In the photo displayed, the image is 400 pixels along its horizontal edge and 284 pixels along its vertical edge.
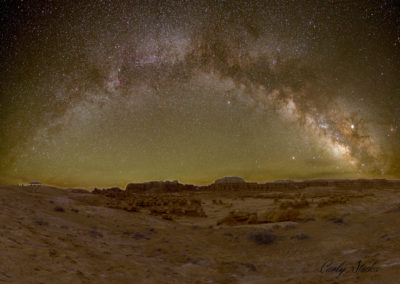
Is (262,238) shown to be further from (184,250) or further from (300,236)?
(184,250)

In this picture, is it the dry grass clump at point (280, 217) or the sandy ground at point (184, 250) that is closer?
the sandy ground at point (184, 250)

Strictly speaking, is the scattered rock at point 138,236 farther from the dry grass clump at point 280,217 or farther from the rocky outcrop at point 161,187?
the rocky outcrop at point 161,187

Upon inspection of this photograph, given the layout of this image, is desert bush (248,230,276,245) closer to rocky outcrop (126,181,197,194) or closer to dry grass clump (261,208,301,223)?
dry grass clump (261,208,301,223)

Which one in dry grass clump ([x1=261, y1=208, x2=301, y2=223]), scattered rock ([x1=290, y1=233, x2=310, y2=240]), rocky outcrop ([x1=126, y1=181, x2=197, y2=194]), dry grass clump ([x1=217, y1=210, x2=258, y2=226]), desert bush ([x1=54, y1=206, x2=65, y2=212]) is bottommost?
rocky outcrop ([x1=126, y1=181, x2=197, y2=194])

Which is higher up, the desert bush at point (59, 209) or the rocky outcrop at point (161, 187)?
the desert bush at point (59, 209)

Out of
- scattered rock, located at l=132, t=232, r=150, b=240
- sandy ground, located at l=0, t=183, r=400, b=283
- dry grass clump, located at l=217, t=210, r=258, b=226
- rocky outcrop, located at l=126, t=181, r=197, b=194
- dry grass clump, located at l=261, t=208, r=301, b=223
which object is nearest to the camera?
sandy ground, located at l=0, t=183, r=400, b=283

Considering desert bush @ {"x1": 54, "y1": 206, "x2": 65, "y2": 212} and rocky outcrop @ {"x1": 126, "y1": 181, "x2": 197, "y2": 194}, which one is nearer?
desert bush @ {"x1": 54, "y1": 206, "x2": 65, "y2": 212}

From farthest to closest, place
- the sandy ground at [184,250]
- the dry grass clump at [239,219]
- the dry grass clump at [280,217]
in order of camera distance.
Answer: the dry grass clump at [280,217] → the dry grass clump at [239,219] → the sandy ground at [184,250]

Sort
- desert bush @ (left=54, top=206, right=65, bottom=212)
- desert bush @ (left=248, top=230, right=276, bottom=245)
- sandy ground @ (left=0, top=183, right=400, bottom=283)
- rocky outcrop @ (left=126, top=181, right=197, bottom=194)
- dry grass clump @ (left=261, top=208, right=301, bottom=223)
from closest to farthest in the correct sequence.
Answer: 1. sandy ground @ (left=0, top=183, right=400, bottom=283)
2. desert bush @ (left=248, top=230, right=276, bottom=245)
3. desert bush @ (left=54, top=206, right=65, bottom=212)
4. dry grass clump @ (left=261, top=208, right=301, bottom=223)
5. rocky outcrop @ (left=126, top=181, right=197, bottom=194)

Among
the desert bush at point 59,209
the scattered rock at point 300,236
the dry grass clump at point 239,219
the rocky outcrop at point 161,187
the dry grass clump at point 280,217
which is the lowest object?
the rocky outcrop at point 161,187

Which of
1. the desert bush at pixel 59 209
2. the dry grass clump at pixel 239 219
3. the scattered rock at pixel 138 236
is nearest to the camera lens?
the scattered rock at pixel 138 236

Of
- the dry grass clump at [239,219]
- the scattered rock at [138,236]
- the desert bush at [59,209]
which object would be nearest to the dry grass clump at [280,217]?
the dry grass clump at [239,219]

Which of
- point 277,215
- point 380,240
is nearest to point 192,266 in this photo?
point 380,240

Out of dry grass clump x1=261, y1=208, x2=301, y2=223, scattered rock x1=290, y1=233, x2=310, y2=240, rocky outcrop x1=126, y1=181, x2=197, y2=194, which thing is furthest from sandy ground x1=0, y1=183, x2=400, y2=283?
rocky outcrop x1=126, y1=181, x2=197, y2=194
